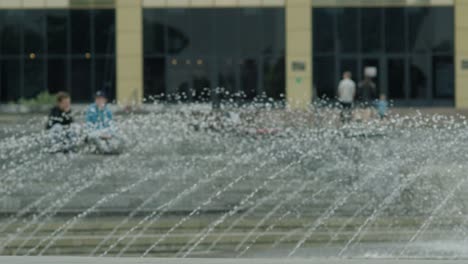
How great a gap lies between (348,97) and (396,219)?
20252mm

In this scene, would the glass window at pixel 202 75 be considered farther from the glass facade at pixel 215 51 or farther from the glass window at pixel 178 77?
the glass window at pixel 178 77

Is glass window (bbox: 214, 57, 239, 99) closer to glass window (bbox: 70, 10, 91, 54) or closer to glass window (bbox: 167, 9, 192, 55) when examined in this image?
glass window (bbox: 167, 9, 192, 55)

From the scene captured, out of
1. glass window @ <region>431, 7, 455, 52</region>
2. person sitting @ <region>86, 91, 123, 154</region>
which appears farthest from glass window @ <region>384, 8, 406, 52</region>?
person sitting @ <region>86, 91, 123, 154</region>

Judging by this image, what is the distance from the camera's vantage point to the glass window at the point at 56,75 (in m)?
44.9

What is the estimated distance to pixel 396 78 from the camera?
45.2 metres

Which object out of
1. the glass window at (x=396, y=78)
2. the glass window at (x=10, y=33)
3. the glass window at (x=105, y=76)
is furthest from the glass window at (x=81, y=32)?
the glass window at (x=396, y=78)

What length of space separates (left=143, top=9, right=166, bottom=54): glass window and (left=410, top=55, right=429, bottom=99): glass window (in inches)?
423

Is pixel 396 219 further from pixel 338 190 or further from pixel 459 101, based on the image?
pixel 459 101

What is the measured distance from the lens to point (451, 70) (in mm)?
44906

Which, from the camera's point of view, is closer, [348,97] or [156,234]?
[156,234]

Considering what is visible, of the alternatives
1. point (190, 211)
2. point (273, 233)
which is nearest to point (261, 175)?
point (190, 211)

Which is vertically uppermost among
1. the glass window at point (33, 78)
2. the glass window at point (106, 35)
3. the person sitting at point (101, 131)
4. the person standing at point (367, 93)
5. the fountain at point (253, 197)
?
the glass window at point (106, 35)

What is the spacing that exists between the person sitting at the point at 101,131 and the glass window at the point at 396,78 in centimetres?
A: 2448

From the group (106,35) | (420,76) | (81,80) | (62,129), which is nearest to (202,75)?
(106,35)
